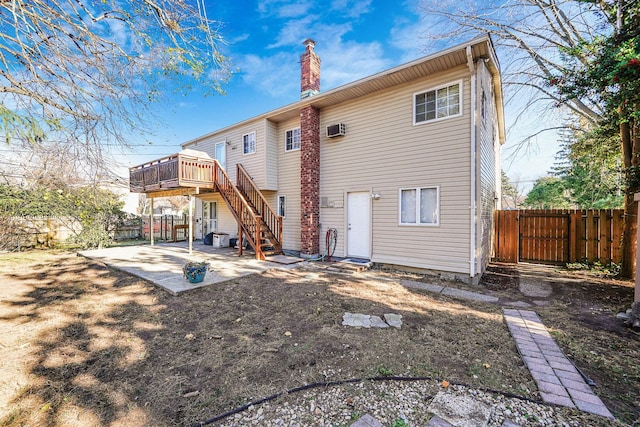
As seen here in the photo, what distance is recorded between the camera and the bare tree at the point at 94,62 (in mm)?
3371

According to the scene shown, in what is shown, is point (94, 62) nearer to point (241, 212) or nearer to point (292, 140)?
point (241, 212)

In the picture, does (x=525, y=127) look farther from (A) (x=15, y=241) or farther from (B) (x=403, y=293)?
(A) (x=15, y=241)

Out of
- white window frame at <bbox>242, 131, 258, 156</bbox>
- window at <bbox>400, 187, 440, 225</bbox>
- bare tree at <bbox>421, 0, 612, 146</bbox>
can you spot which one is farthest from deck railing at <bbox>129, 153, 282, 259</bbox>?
bare tree at <bbox>421, 0, 612, 146</bbox>

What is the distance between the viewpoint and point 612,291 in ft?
19.0

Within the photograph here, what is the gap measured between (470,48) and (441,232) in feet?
14.1

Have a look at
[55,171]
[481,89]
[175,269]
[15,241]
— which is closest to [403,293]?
[481,89]

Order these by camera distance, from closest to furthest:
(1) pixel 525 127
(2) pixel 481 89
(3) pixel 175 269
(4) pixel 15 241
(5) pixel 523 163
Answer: (2) pixel 481 89 → (3) pixel 175 269 → (4) pixel 15 241 → (1) pixel 525 127 → (5) pixel 523 163

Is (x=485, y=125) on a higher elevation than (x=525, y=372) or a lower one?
higher

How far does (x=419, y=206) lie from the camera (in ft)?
23.4

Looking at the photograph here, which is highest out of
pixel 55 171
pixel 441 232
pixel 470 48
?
pixel 470 48

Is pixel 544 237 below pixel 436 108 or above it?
below

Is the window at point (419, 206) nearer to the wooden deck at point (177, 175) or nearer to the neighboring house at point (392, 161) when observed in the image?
the neighboring house at point (392, 161)

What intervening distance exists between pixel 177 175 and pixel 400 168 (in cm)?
750

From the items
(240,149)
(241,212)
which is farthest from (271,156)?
(241,212)
